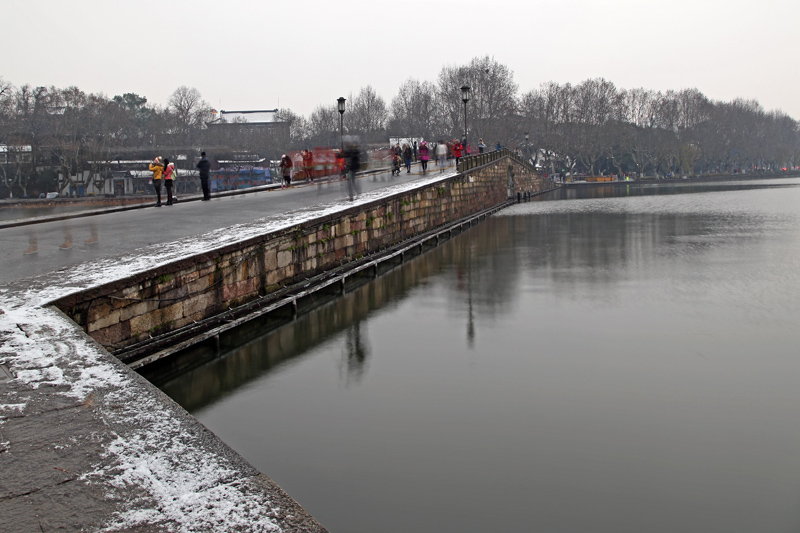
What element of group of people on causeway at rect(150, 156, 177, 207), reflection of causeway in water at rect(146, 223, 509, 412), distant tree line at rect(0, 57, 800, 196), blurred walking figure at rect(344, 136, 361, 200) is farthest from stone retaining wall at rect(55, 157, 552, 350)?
distant tree line at rect(0, 57, 800, 196)

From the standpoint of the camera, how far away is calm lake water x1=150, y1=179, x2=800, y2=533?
5.62 metres

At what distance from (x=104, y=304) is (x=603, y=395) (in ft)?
19.4

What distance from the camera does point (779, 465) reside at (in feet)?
20.6

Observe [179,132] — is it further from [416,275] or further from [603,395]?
[603,395]

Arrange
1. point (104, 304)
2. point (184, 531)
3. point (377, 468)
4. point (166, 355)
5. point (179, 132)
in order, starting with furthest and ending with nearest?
1. point (179, 132)
2. point (166, 355)
3. point (104, 304)
4. point (377, 468)
5. point (184, 531)

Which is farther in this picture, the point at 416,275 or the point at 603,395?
the point at 416,275

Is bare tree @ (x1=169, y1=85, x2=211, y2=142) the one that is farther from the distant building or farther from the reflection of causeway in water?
the reflection of causeway in water

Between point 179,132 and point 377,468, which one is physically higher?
point 179,132

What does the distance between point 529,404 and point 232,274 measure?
5034 millimetres

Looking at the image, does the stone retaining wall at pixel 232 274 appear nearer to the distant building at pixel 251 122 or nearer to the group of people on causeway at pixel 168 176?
the group of people on causeway at pixel 168 176

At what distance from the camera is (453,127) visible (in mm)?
67438

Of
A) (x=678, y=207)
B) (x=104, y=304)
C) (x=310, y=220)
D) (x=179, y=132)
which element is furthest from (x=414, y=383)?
(x=179, y=132)

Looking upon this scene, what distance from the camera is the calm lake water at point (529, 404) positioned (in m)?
5.62

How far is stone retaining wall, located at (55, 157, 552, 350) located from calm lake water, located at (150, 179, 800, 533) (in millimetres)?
802
